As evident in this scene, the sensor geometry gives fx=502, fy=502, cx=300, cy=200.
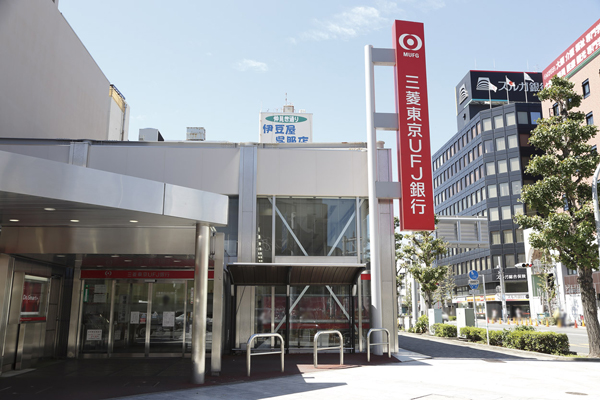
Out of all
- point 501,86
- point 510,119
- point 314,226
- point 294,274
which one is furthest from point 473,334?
point 501,86

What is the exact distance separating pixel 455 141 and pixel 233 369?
239ft

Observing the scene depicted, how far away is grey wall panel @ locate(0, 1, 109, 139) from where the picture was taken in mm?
18312

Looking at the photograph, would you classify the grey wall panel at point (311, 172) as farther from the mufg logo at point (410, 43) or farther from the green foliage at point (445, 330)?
the green foliage at point (445, 330)

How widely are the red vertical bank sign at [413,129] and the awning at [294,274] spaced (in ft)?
8.54

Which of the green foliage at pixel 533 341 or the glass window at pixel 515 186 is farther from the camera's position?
the glass window at pixel 515 186

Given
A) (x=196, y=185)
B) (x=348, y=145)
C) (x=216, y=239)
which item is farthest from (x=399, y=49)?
(x=216, y=239)

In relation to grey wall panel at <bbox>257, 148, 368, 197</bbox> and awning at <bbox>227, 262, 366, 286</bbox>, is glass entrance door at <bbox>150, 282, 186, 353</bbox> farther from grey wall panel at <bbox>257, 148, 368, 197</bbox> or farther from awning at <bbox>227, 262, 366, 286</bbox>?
grey wall panel at <bbox>257, 148, 368, 197</bbox>

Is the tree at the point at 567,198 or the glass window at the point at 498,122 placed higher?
the glass window at the point at 498,122

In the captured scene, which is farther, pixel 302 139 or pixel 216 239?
pixel 302 139

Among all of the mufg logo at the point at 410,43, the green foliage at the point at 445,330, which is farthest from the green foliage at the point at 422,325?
the mufg logo at the point at 410,43

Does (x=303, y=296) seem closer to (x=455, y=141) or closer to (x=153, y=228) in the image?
(x=153, y=228)

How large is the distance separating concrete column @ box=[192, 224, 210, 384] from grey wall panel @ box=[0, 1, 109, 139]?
11.7 m

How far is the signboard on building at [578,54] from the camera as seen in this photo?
4418cm

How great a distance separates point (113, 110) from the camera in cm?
2944
